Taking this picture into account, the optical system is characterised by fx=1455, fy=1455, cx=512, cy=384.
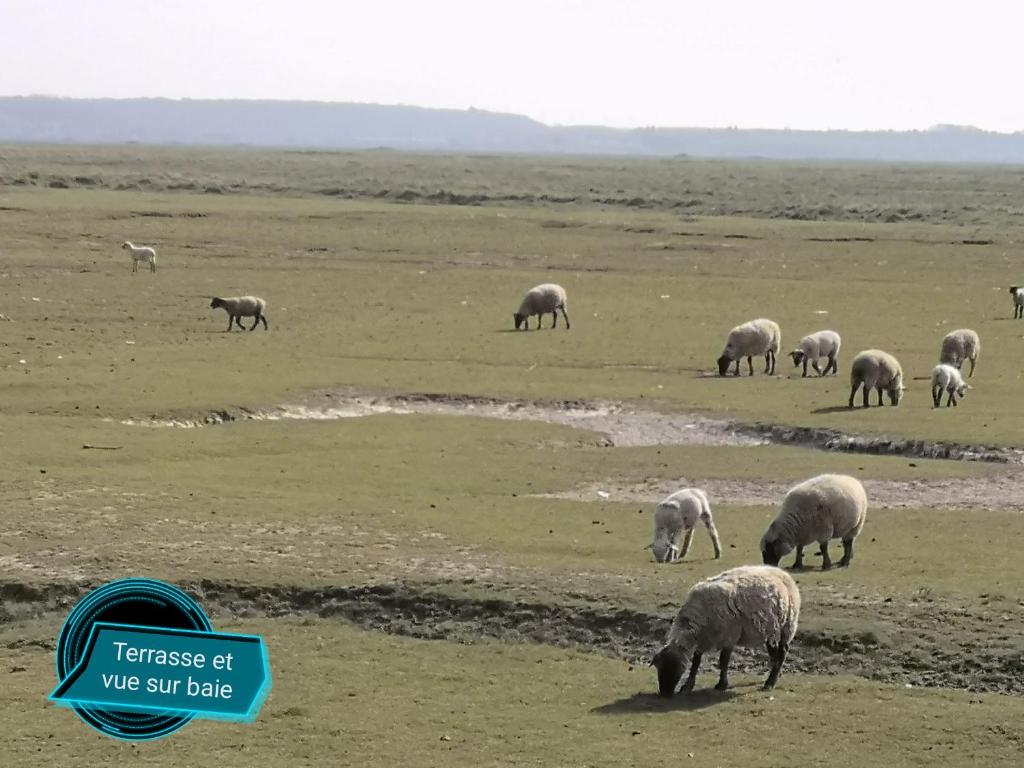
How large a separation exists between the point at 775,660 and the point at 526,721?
269 cm

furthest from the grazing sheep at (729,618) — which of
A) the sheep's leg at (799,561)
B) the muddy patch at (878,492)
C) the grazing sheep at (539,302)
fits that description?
the grazing sheep at (539,302)

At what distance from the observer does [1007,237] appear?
68188 mm

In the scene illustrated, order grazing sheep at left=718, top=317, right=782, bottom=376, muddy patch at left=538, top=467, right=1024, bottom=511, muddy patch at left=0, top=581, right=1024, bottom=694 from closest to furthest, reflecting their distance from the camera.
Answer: muddy patch at left=0, top=581, right=1024, bottom=694 < muddy patch at left=538, top=467, right=1024, bottom=511 < grazing sheep at left=718, top=317, right=782, bottom=376

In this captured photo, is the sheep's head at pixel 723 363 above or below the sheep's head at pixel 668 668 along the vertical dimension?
above

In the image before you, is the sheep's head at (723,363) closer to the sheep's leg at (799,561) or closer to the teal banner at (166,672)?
the sheep's leg at (799,561)

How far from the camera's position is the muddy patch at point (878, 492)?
75.9 ft

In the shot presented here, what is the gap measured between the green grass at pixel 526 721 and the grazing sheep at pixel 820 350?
18.7 metres

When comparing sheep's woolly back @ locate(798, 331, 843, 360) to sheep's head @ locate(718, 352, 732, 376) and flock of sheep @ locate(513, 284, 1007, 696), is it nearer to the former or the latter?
sheep's head @ locate(718, 352, 732, 376)

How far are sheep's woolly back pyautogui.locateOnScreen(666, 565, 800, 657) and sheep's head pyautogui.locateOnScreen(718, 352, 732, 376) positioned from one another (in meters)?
19.6

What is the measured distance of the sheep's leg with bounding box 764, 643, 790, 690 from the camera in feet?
49.1

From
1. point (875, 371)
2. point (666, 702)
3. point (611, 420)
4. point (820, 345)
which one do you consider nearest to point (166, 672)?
point (666, 702)

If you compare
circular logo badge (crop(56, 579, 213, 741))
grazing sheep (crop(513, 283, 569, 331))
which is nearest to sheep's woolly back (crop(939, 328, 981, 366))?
grazing sheep (crop(513, 283, 569, 331))

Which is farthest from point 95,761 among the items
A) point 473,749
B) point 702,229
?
point 702,229

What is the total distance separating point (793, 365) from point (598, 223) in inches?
1563
